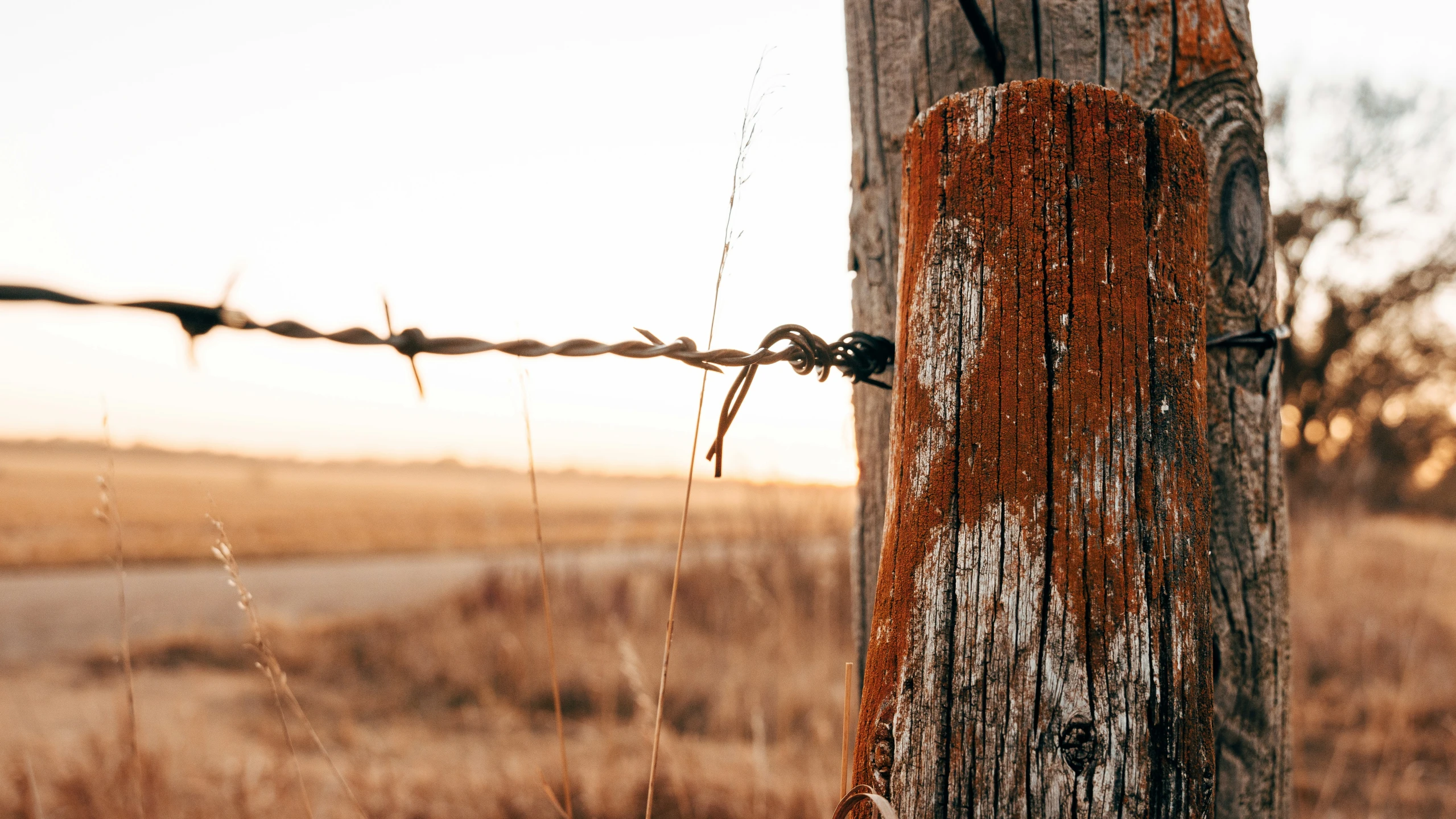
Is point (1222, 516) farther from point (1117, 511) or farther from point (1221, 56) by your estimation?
point (1221, 56)

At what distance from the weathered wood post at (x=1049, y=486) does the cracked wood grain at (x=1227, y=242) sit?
311 millimetres

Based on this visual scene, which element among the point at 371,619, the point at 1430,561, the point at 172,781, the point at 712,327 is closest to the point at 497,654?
the point at 371,619

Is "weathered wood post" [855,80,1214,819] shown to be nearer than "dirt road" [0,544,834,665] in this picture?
Yes

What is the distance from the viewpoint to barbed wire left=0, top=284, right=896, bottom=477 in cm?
73

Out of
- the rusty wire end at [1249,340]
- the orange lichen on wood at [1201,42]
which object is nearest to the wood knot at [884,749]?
the rusty wire end at [1249,340]

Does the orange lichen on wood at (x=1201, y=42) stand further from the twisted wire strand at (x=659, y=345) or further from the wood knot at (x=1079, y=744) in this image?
the wood knot at (x=1079, y=744)

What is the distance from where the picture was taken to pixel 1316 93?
1371cm

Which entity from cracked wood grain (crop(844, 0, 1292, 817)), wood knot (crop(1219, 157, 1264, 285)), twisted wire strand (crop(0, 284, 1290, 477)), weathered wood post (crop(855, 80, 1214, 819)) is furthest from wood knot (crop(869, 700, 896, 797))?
wood knot (crop(1219, 157, 1264, 285))

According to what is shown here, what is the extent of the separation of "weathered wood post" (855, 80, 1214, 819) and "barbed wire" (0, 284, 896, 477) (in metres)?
0.22

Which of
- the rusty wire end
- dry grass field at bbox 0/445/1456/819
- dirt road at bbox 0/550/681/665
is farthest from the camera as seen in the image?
dirt road at bbox 0/550/681/665

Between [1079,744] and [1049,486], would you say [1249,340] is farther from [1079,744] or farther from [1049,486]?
[1079,744]

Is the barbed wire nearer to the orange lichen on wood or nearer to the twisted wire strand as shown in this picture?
the twisted wire strand

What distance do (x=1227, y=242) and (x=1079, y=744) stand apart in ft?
2.76

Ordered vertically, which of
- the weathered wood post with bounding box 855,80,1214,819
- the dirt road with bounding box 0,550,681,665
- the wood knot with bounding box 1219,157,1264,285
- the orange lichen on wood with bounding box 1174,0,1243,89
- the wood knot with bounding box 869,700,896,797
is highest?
the orange lichen on wood with bounding box 1174,0,1243,89
